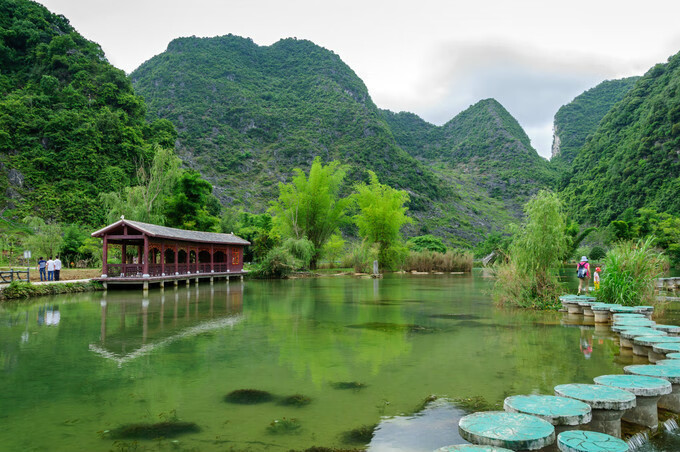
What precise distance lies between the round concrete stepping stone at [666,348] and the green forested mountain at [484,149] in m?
68.9

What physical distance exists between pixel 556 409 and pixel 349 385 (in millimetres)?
2419

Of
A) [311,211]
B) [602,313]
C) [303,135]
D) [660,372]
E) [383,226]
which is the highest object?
[303,135]

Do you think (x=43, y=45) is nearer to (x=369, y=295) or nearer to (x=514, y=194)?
(x=369, y=295)

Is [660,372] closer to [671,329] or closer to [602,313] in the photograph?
[671,329]

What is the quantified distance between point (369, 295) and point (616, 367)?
11104 millimetres

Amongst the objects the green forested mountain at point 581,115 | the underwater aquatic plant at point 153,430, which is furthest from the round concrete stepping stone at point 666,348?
the green forested mountain at point 581,115

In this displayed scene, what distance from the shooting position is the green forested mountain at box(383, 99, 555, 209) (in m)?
77.0

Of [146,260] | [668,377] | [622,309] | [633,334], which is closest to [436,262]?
[146,260]

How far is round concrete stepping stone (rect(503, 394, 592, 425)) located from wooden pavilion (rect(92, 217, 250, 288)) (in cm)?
1686

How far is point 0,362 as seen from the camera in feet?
20.7

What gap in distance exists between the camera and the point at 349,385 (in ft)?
17.4

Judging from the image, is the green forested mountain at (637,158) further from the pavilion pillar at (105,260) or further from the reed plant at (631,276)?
the pavilion pillar at (105,260)

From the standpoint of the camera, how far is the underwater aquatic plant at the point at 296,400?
15.2 feet

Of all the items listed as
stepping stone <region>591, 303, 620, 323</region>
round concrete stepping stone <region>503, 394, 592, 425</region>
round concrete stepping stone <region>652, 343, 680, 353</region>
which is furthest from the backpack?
round concrete stepping stone <region>503, 394, 592, 425</region>
